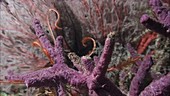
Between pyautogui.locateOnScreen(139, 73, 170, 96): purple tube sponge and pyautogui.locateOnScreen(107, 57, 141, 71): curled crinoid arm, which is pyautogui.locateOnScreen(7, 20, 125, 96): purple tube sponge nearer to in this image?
pyautogui.locateOnScreen(139, 73, 170, 96): purple tube sponge

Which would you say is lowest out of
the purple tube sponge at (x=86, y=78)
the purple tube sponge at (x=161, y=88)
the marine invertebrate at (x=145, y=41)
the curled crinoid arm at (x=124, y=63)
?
the purple tube sponge at (x=161, y=88)

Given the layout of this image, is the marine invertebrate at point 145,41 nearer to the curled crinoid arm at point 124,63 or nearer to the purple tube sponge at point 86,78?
the curled crinoid arm at point 124,63

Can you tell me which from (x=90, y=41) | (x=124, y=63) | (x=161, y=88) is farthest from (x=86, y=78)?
(x=90, y=41)

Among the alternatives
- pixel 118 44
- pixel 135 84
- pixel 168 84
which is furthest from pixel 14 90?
pixel 168 84

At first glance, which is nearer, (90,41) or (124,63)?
(124,63)

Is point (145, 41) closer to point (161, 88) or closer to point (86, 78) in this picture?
point (86, 78)

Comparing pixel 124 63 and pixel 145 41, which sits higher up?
pixel 145 41

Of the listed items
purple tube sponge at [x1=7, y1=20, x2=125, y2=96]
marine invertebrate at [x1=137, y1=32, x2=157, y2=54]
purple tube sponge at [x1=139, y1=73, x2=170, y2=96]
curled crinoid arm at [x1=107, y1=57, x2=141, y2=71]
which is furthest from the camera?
marine invertebrate at [x1=137, y1=32, x2=157, y2=54]

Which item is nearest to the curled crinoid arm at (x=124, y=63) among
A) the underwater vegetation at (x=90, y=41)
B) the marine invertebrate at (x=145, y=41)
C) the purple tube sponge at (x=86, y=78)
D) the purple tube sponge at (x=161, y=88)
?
the underwater vegetation at (x=90, y=41)

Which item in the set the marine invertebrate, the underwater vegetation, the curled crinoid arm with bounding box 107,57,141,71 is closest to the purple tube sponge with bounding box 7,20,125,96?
the underwater vegetation

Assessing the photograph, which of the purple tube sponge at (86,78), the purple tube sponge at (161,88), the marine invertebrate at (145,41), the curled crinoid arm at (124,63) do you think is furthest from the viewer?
the marine invertebrate at (145,41)

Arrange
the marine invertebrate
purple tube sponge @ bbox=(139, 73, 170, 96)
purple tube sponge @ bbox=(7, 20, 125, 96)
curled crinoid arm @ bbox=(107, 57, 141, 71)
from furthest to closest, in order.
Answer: the marine invertebrate, curled crinoid arm @ bbox=(107, 57, 141, 71), purple tube sponge @ bbox=(7, 20, 125, 96), purple tube sponge @ bbox=(139, 73, 170, 96)
